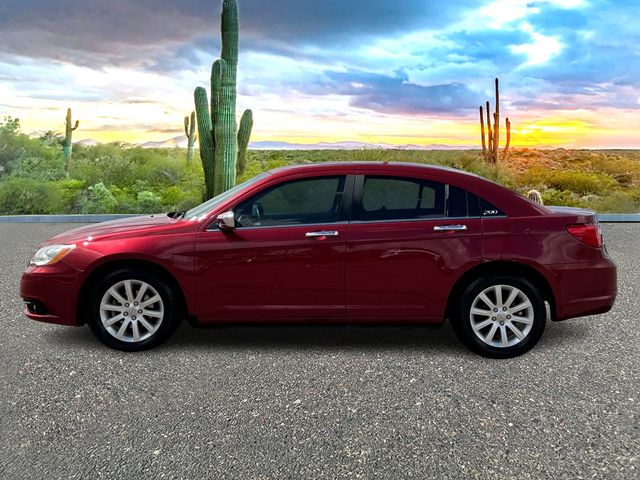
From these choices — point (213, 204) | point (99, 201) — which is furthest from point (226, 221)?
point (99, 201)

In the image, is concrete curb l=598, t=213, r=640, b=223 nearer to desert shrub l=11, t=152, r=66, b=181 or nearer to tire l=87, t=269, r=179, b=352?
tire l=87, t=269, r=179, b=352

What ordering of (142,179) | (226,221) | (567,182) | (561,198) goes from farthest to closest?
(142,179) → (567,182) → (561,198) → (226,221)

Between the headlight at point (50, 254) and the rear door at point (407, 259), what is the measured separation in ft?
7.59

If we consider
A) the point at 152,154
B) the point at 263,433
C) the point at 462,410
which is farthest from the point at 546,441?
the point at 152,154

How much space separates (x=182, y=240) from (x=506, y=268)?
8.42ft

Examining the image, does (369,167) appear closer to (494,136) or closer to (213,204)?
(213,204)

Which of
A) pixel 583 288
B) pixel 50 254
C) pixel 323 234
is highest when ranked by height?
pixel 323 234

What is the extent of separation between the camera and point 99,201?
21469mm

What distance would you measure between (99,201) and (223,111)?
6914mm

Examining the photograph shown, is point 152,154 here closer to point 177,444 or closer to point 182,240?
point 182,240

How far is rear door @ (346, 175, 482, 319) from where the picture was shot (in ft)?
16.4

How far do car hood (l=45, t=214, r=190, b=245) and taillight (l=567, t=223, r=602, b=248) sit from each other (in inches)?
122

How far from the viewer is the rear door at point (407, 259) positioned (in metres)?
5.00

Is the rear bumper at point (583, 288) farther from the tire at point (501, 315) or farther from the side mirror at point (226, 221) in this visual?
the side mirror at point (226, 221)
